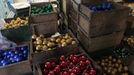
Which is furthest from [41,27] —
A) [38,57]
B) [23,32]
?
[38,57]

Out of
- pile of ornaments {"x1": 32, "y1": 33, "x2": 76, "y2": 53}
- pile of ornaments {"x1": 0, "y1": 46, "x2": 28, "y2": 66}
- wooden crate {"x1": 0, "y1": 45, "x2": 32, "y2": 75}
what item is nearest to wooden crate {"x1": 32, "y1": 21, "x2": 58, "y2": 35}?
pile of ornaments {"x1": 32, "y1": 33, "x2": 76, "y2": 53}

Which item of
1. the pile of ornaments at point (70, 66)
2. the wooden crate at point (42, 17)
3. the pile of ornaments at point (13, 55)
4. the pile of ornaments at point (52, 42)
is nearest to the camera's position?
the pile of ornaments at point (70, 66)

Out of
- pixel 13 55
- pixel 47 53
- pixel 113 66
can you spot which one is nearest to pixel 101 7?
pixel 113 66

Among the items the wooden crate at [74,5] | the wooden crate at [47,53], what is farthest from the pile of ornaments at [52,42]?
the wooden crate at [74,5]

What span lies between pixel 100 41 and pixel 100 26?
23 centimetres

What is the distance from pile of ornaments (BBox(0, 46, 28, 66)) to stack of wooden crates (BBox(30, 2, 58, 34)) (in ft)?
1.64

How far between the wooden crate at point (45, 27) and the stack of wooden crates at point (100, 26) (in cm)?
53

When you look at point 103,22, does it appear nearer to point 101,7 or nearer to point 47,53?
point 101,7

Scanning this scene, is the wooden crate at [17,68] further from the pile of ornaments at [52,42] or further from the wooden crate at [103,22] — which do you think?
the wooden crate at [103,22]

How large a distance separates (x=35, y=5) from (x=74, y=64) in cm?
172

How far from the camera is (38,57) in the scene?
1952 millimetres

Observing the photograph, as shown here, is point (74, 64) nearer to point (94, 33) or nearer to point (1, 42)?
point (94, 33)

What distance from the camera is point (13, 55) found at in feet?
6.86

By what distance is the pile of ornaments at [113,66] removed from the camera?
202 centimetres
